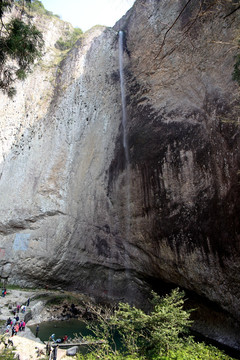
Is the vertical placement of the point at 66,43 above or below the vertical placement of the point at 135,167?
above

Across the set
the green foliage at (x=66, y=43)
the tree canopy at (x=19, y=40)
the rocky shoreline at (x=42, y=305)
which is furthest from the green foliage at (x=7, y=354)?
the green foliage at (x=66, y=43)

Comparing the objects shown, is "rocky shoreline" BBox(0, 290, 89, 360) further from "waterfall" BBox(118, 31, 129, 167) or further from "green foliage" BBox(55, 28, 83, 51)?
"green foliage" BBox(55, 28, 83, 51)

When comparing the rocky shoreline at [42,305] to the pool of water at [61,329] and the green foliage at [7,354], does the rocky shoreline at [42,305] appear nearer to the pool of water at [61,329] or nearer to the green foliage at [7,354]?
the pool of water at [61,329]

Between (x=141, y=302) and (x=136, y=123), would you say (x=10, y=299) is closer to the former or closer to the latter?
(x=141, y=302)

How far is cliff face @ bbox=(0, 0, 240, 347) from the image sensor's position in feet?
33.7

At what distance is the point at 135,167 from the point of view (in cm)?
1368

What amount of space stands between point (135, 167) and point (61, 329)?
9464mm

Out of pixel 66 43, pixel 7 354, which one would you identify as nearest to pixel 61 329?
pixel 7 354

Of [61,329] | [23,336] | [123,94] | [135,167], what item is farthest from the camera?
[123,94]

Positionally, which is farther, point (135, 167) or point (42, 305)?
point (42, 305)

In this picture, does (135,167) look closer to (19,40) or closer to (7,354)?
(19,40)

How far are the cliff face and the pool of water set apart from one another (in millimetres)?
2286

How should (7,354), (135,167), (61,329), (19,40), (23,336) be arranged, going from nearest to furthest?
(19,40) → (7,354) → (23,336) → (61,329) → (135,167)

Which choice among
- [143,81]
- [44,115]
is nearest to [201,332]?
[143,81]
